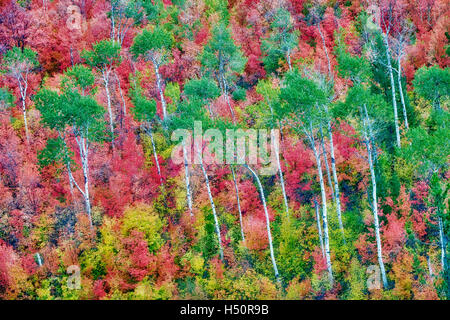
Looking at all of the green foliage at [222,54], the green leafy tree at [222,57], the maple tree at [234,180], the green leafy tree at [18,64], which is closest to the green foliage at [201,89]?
the maple tree at [234,180]

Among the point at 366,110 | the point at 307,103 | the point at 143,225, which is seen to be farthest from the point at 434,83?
the point at 143,225

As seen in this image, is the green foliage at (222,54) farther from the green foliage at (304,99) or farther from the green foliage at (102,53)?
the green foliage at (304,99)

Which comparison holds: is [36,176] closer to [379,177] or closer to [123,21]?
[379,177]

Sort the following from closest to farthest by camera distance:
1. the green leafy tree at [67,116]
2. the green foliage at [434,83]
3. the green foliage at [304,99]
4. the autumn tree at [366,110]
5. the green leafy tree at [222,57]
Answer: the green foliage at [304,99] < the autumn tree at [366,110] < the green leafy tree at [67,116] < the green foliage at [434,83] < the green leafy tree at [222,57]

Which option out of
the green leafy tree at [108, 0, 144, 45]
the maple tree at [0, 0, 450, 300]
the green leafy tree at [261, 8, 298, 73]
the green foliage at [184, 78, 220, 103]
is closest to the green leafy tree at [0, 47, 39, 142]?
the maple tree at [0, 0, 450, 300]

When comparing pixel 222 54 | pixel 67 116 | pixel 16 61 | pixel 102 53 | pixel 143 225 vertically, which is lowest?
pixel 143 225

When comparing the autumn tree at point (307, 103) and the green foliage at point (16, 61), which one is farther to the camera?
the green foliage at point (16, 61)

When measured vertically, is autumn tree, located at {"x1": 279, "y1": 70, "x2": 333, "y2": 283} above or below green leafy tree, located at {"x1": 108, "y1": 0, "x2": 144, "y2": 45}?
below

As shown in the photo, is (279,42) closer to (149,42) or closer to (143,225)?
(149,42)

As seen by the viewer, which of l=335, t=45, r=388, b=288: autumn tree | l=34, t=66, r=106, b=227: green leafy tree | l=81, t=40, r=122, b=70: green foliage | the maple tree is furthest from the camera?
l=81, t=40, r=122, b=70: green foliage

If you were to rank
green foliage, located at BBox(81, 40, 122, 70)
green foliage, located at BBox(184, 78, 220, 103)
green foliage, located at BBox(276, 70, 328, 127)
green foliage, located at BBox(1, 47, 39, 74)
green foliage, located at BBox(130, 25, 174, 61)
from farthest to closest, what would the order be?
green foliage, located at BBox(130, 25, 174, 61), green foliage, located at BBox(81, 40, 122, 70), green foliage, located at BBox(1, 47, 39, 74), green foliage, located at BBox(184, 78, 220, 103), green foliage, located at BBox(276, 70, 328, 127)

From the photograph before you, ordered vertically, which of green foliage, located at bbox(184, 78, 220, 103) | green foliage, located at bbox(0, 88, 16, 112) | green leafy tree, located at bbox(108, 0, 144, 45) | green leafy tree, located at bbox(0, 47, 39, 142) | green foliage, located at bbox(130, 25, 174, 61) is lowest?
green foliage, located at bbox(184, 78, 220, 103)

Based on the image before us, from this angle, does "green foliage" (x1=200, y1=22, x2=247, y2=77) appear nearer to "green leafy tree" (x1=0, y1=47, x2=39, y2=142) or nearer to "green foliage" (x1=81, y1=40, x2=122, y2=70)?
"green foliage" (x1=81, y1=40, x2=122, y2=70)
